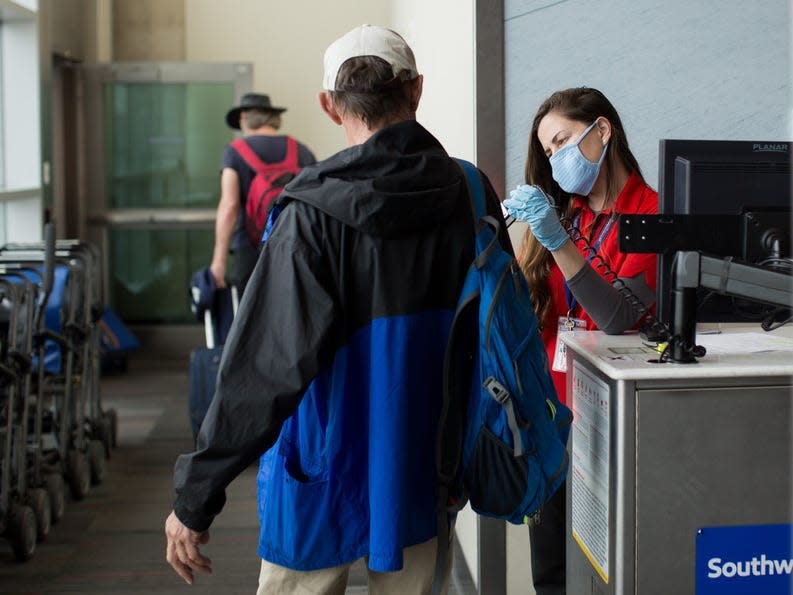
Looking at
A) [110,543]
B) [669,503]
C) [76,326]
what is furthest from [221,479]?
[76,326]

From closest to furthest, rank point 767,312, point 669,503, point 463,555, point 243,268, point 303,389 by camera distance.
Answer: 1. point 303,389
2. point 669,503
3. point 767,312
4. point 463,555
5. point 243,268

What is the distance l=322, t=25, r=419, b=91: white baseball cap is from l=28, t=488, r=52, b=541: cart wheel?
2.54m

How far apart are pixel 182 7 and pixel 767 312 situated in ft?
21.1

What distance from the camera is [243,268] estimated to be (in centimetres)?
532

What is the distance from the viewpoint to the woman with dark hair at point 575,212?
223 centimetres

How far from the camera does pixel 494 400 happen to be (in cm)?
165

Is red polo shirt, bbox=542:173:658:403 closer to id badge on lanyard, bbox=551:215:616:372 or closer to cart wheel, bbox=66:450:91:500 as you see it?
id badge on lanyard, bbox=551:215:616:372

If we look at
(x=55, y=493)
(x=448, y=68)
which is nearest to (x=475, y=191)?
(x=448, y=68)

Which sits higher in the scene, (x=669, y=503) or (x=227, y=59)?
(x=227, y=59)

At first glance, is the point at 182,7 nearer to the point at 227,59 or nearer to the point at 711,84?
the point at 227,59

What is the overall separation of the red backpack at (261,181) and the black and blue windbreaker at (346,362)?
3.46 metres

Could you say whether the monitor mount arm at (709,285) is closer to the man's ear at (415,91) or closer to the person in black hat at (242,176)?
the man's ear at (415,91)

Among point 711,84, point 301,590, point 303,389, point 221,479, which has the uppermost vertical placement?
point 711,84

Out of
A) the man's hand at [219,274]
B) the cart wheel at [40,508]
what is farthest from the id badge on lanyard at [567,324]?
the man's hand at [219,274]
